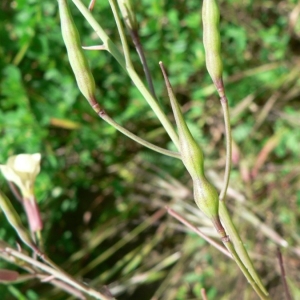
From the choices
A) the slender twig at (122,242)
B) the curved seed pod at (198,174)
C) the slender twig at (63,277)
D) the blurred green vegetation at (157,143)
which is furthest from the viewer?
the slender twig at (122,242)

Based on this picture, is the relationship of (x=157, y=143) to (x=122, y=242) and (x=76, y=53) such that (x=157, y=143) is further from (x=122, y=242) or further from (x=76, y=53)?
(x=76, y=53)

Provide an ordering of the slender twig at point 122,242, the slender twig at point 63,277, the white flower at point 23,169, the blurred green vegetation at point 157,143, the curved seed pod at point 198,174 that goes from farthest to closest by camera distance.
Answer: the slender twig at point 122,242 < the blurred green vegetation at point 157,143 < the white flower at point 23,169 < the slender twig at point 63,277 < the curved seed pod at point 198,174

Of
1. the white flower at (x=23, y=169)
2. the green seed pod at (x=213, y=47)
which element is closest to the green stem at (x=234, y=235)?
the green seed pod at (x=213, y=47)

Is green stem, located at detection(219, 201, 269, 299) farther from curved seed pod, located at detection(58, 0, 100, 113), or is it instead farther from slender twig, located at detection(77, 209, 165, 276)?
slender twig, located at detection(77, 209, 165, 276)

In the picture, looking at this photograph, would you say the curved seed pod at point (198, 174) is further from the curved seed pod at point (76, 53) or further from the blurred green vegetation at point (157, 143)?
the blurred green vegetation at point (157, 143)

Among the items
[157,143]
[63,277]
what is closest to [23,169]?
[63,277]

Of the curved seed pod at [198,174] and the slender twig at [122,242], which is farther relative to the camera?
the slender twig at [122,242]

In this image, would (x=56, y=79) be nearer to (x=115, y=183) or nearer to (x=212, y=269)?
(x=115, y=183)
